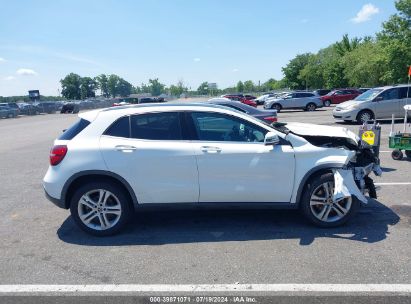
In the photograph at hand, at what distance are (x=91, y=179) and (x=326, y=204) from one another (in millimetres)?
2987

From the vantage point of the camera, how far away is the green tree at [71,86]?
128 m

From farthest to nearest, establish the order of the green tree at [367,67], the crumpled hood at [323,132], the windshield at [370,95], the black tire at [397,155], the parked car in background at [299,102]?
1. the green tree at [367,67]
2. the parked car in background at [299,102]
3. the windshield at [370,95]
4. the black tire at [397,155]
5. the crumpled hood at [323,132]

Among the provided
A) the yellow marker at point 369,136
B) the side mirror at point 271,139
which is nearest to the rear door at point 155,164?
the side mirror at point 271,139

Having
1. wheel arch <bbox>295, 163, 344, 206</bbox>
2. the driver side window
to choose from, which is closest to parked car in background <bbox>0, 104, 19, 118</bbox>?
the driver side window

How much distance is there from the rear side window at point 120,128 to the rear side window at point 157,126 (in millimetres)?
64

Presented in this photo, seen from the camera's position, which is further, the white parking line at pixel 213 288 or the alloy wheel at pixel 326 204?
the alloy wheel at pixel 326 204

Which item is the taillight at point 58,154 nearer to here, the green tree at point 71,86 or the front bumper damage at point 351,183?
the front bumper damage at point 351,183

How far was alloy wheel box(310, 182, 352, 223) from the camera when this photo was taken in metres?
4.43

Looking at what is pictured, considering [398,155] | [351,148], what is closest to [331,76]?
[398,155]

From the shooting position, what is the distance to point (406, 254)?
376 centimetres

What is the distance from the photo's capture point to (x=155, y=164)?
4312 millimetres

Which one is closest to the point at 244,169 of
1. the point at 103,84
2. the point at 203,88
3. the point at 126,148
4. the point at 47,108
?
the point at 126,148

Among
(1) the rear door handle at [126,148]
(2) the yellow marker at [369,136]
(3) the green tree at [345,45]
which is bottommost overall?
(2) the yellow marker at [369,136]

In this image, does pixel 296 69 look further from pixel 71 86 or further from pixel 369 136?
pixel 71 86
